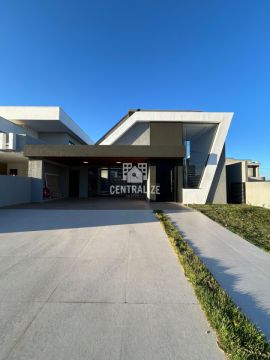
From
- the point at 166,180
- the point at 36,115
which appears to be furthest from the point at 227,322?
the point at 36,115

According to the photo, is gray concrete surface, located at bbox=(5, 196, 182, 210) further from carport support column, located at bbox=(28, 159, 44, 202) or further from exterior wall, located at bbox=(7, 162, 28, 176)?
exterior wall, located at bbox=(7, 162, 28, 176)

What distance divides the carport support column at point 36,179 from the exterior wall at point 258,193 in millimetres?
14352

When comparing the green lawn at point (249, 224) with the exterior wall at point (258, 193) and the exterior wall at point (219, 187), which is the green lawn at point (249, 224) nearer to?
the exterior wall at point (258, 193)

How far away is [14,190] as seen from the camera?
44.9 ft

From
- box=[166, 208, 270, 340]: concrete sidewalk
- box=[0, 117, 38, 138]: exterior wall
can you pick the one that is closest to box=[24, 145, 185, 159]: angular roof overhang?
box=[0, 117, 38, 138]: exterior wall

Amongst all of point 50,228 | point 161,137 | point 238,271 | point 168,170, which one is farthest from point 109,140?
point 238,271

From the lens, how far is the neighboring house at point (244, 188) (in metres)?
14.0

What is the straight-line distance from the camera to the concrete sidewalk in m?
3.03

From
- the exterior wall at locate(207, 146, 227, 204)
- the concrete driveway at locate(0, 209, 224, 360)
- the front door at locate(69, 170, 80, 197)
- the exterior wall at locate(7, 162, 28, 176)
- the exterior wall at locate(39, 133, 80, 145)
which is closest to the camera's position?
the concrete driveway at locate(0, 209, 224, 360)

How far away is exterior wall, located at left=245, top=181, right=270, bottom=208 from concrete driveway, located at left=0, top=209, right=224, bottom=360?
35.0ft

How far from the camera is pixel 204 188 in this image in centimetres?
1511

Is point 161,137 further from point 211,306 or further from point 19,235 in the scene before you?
point 211,306

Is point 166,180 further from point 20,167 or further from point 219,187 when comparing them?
point 20,167

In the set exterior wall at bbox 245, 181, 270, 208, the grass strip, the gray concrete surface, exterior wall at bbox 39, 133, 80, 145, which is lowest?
the grass strip
